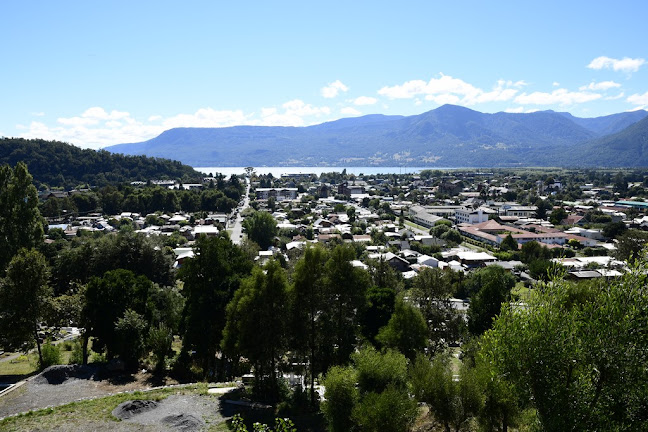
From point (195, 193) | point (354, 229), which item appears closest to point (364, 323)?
point (354, 229)

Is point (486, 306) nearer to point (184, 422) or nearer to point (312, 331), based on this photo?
point (312, 331)

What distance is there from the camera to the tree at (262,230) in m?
41.2

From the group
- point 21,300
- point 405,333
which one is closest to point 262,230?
point 21,300

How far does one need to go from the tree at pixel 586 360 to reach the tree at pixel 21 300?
47.6 ft

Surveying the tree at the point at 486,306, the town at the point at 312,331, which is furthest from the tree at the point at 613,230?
the tree at the point at 486,306

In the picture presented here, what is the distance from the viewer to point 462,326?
54.2 ft

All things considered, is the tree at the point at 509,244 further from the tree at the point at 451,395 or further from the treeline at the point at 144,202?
the treeline at the point at 144,202

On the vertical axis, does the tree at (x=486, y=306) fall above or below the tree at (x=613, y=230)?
above

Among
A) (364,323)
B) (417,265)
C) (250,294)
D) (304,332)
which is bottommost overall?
(417,265)

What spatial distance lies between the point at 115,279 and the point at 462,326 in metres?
13.0

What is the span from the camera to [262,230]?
41.3m

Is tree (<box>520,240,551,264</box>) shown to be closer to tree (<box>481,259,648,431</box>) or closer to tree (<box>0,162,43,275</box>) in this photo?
tree (<box>481,259,648,431</box>)

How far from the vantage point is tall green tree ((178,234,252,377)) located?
13.9 meters

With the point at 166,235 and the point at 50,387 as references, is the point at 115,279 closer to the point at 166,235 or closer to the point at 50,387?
the point at 50,387
